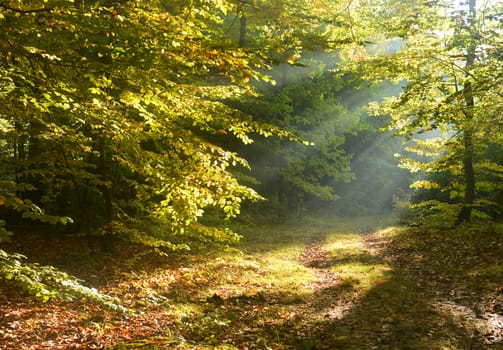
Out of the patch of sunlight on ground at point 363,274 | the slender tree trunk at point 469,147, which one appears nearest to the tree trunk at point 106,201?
the patch of sunlight on ground at point 363,274

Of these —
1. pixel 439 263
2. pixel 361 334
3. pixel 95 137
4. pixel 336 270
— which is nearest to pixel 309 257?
pixel 336 270

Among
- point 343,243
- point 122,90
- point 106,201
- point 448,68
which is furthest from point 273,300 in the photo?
point 448,68

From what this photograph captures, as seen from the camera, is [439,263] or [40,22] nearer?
[40,22]

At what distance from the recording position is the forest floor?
646cm

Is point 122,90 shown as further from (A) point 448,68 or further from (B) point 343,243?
(B) point 343,243

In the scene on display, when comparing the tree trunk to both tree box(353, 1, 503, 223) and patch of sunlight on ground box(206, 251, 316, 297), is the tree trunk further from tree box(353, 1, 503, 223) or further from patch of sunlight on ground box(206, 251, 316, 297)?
tree box(353, 1, 503, 223)

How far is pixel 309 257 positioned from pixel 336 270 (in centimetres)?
263

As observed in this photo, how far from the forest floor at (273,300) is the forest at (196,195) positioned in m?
0.05

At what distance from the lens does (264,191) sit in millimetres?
26766

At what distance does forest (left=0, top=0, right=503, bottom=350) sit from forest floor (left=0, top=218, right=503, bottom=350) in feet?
0.18

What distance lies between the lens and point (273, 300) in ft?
29.9

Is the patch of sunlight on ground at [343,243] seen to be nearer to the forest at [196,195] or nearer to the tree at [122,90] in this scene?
the forest at [196,195]

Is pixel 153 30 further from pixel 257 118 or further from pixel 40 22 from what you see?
pixel 257 118

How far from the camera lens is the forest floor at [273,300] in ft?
21.2
